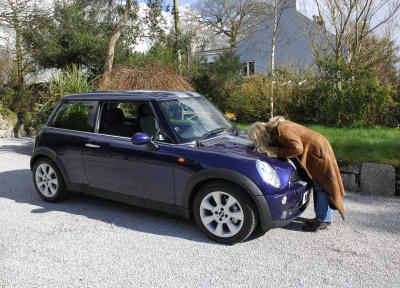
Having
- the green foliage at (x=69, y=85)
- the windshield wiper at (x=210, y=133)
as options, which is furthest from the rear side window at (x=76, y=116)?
the green foliage at (x=69, y=85)

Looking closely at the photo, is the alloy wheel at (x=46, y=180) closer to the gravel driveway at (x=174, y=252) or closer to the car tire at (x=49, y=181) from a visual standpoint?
the car tire at (x=49, y=181)

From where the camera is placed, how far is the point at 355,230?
4.28 m

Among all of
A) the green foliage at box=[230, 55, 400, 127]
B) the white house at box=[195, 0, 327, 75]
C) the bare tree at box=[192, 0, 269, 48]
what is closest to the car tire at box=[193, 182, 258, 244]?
the green foliage at box=[230, 55, 400, 127]

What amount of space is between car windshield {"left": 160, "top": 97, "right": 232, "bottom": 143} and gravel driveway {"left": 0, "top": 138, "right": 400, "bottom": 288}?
1.15 metres

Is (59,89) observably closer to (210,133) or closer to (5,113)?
(5,113)

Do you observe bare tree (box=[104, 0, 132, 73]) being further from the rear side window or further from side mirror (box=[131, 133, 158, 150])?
side mirror (box=[131, 133, 158, 150])

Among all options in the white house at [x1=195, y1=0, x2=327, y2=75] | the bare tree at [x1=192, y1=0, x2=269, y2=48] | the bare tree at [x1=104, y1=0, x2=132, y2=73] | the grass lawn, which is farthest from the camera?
the bare tree at [x1=192, y1=0, x2=269, y2=48]

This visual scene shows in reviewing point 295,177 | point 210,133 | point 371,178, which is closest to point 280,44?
point 371,178

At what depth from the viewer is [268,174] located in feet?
12.1

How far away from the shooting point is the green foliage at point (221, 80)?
12703 millimetres

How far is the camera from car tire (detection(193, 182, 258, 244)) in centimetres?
369

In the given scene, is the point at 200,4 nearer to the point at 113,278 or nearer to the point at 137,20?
the point at 137,20

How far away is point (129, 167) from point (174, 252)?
1.22 m

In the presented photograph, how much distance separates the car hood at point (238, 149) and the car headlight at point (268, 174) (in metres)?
0.08
